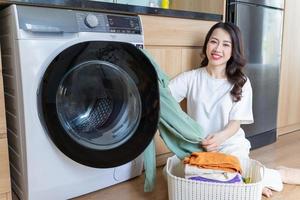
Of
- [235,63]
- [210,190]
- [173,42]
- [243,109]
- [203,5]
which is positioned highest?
[203,5]

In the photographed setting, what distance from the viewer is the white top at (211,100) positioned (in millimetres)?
1484

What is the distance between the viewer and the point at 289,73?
2.30 metres

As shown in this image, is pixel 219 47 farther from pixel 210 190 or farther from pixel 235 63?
pixel 210 190

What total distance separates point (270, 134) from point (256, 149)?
19 centimetres

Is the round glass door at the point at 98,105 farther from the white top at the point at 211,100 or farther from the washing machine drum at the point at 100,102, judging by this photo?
the white top at the point at 211,100

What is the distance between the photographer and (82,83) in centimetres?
119

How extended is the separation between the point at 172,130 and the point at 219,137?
0.75 feet

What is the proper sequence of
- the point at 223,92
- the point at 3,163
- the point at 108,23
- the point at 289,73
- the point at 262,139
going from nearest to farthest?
the point at 3,163
the point at 108,23
the point at 223,92
the point at 262,139
the point at 289,73

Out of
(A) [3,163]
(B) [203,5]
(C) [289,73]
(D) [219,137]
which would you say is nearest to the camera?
(A) [3,163]

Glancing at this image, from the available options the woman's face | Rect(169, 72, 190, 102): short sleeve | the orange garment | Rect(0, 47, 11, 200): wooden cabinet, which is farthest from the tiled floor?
the woman's face

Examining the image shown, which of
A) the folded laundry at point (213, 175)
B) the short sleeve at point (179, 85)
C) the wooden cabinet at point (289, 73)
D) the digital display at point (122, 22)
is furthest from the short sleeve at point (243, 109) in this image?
the wooden cabinet at point (289, 73)

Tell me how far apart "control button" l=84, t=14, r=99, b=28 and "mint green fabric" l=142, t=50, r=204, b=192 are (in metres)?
0.24

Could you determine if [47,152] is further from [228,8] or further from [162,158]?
[228,8]

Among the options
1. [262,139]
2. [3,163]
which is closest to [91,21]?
[3,163]
